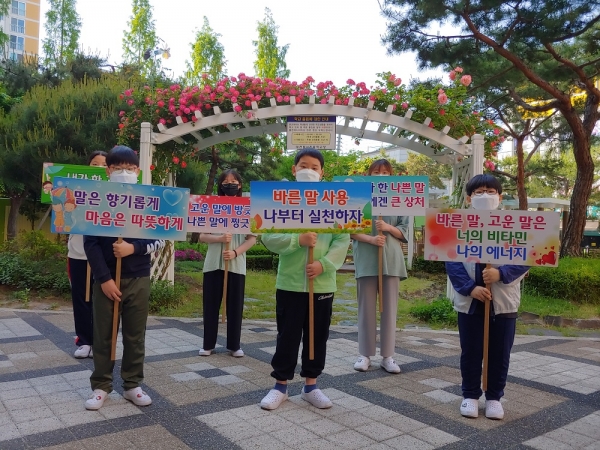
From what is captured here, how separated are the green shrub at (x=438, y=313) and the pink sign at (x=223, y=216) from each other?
3.58 metres

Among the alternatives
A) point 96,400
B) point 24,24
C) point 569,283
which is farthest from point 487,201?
point 24,24

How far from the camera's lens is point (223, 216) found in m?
4.72

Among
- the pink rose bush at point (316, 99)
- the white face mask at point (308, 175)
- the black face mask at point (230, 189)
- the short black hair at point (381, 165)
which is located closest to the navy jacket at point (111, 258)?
the white face mask at point (308, 175)

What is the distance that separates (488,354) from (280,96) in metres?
4.64

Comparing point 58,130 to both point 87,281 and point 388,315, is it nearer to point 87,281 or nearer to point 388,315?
point 87,281

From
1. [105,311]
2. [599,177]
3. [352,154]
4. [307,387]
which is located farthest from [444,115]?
[352,154]

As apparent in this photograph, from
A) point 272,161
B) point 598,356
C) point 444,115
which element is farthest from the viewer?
point 272,161

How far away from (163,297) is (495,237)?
5.06 meters

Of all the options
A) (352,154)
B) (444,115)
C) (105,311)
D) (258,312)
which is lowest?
(258,312)

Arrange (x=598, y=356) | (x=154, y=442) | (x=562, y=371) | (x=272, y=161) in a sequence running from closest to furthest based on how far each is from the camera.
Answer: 1. (x=154, y=442)
2. (x=562, y=371)
3. (x=598, y=356)
4. (x=272, y=161)

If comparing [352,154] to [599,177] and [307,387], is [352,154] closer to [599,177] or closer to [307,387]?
[599,177]

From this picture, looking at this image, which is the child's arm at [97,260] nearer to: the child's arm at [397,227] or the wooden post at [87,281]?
the wooden post at [87,281]

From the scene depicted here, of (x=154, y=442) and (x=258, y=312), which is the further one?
(x=258, y=312)

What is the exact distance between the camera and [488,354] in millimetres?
3371
